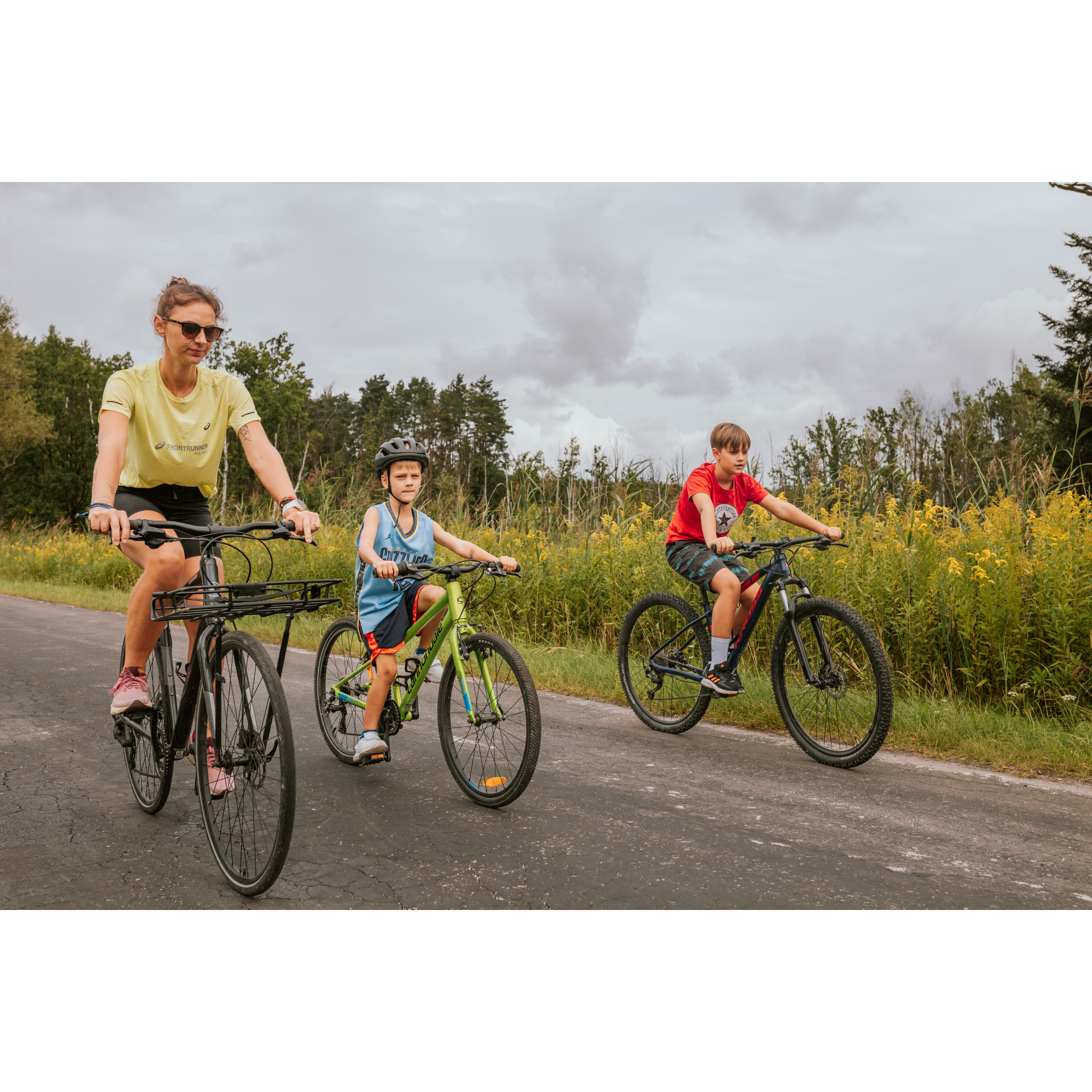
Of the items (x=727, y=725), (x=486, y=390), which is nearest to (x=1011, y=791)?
(x=727, y=725)

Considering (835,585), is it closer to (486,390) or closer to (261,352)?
(261,352)

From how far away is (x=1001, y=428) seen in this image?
459 inches

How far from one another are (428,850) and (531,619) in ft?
21.9

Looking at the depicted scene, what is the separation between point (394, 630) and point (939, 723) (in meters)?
3.68

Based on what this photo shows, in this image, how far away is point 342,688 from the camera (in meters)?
5.33

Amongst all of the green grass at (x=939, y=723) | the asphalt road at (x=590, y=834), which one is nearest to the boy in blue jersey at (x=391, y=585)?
the asphalt road at (x=590, y=834)

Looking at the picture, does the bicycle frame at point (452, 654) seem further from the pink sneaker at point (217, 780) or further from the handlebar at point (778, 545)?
the handlebar at point (778, 545)

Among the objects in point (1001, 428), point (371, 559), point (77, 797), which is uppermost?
point (1001, 428)

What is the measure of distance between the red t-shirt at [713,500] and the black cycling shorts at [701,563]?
0.24 ft

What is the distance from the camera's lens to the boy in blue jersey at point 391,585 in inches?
191

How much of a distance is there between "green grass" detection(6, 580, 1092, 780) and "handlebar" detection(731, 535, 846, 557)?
1.35m

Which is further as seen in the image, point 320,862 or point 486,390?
point 486,390

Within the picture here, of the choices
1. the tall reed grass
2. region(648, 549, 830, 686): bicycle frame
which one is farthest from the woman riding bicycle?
the tall reed grass

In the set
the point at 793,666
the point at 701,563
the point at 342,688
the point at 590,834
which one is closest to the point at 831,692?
the point at 793,666
